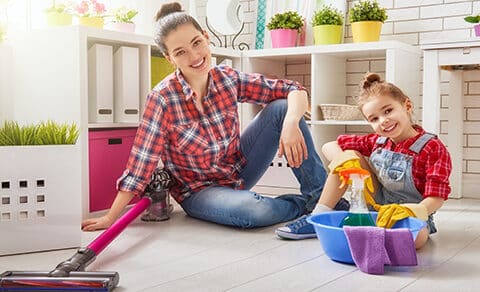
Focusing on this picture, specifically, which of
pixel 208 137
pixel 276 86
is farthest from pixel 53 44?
pixel 276 86

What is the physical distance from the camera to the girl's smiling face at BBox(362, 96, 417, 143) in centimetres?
184

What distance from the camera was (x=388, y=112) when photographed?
1854 mm

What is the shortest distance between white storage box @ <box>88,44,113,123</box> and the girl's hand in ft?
2.46

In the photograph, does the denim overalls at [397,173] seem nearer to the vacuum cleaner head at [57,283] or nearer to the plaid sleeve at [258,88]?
the plaid sleeve at [258,88]

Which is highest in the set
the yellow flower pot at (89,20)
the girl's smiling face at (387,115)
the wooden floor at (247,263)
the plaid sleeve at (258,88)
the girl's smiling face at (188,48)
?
the yellow flower pot at (89,20)

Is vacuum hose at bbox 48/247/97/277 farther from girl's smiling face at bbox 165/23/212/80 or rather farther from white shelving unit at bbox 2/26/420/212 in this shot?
girl's smiling face at bbox 165/23/212/80

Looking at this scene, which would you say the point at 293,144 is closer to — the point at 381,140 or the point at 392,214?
the point at 381,140

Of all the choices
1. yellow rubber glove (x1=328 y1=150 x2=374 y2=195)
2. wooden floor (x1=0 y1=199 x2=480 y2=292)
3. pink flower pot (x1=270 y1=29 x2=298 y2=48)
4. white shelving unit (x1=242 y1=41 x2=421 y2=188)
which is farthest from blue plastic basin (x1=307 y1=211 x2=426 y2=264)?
pink flower pot (x1=270 y1=29 x2=298 y2=48)

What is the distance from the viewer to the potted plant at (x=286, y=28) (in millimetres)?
3074

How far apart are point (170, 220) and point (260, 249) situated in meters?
0.57

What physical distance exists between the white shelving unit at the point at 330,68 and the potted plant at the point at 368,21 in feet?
0.24

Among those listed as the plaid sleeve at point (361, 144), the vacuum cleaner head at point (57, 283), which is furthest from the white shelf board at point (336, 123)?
the vacuum cleaner head at point (57, 283)

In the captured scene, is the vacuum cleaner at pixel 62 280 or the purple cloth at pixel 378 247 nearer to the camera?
the vacuum cleaner at pixel 62 280

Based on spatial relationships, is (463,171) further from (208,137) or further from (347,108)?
(208,137)
